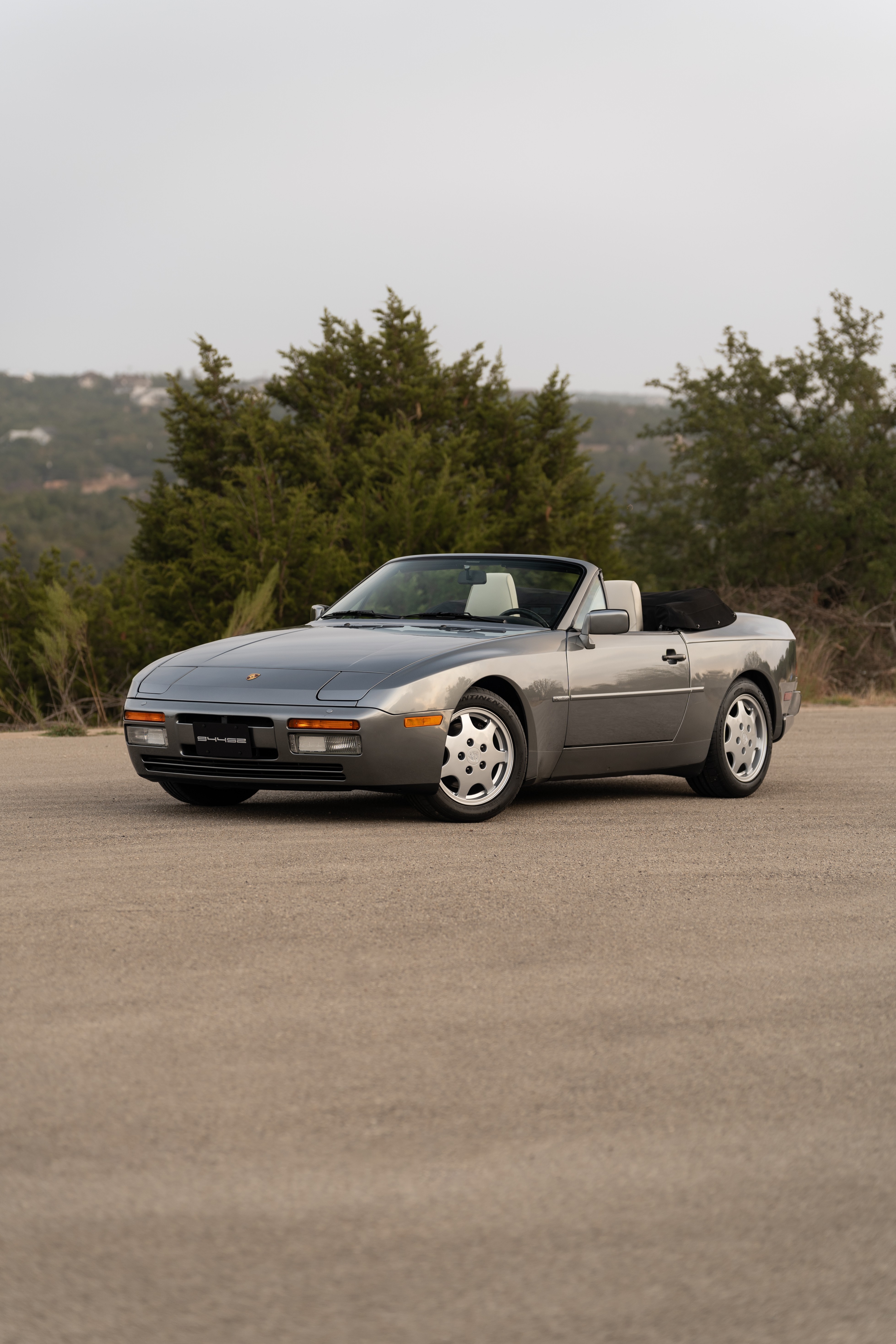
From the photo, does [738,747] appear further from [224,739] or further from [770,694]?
[224,739]

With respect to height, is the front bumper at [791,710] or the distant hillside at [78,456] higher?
the distant hillside at [78,456]

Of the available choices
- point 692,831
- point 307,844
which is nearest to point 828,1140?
point 307,844

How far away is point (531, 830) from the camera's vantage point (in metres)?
8.37

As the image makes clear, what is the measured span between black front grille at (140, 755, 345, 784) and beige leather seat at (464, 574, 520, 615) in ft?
5.77

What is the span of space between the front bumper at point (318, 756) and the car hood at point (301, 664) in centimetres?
8

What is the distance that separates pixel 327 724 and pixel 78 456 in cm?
12839

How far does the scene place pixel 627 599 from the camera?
9.62 metres

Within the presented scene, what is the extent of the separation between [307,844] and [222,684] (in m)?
1.13

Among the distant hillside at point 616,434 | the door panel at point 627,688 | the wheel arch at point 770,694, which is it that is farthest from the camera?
the distant hillside at point 616,434

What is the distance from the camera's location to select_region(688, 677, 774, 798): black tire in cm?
1000

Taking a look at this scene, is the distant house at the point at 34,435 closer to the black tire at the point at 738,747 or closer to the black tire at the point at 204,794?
the black tire at the point at 738,747

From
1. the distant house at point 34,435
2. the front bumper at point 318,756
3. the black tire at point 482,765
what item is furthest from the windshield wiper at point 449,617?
the distant house at point 34,435

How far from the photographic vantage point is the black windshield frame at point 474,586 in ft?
30.7

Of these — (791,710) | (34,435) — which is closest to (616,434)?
(34,435)
